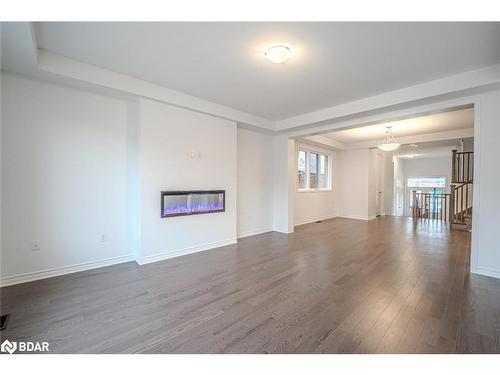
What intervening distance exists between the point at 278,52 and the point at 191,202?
8.70 ft

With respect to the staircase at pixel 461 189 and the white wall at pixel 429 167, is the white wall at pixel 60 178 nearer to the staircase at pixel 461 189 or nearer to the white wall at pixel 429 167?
the staircase at pixel 461 189

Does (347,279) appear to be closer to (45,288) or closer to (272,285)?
(272,285)

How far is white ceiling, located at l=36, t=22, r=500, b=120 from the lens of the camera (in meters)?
2.09

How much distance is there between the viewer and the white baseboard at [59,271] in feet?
8.80

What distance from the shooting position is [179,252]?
381 centimetres

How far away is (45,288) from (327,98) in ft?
15.6

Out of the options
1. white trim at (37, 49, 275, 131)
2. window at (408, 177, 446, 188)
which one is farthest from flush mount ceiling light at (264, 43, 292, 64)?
window at (408, 177, 446, 188)

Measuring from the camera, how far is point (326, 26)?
80.5 inches

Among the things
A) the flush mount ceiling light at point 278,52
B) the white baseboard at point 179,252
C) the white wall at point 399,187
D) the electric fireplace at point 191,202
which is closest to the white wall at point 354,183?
the white wall at point 399,187

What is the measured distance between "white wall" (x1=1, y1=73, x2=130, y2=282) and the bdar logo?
1398mm

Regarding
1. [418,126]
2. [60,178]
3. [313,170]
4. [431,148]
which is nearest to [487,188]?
[418,126]

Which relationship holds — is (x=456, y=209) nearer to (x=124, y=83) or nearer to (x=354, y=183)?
(x=354, y=183)

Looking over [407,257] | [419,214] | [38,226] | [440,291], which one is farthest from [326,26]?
[419,214]

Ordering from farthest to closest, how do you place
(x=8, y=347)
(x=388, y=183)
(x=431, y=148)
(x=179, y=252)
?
1. (x=388, y=183)
2. (x=431, y=148)
3. (x=179, y=252)
4. (x=8, y=347)
